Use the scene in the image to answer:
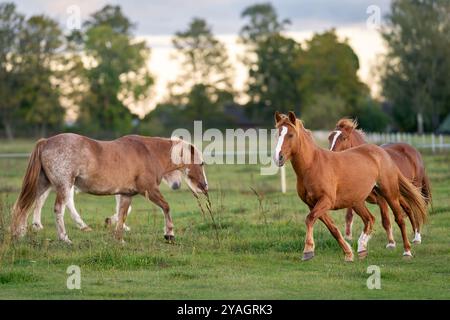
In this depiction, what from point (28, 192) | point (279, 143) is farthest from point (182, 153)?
point (279, 143)

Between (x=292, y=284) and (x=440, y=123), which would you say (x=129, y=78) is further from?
(x=292, y=284)

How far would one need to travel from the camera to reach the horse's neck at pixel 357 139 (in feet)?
43.6

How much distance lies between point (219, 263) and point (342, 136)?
3.47 m

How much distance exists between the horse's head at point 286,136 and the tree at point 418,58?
53337 millimetres

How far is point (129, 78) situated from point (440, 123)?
27365 millimetres

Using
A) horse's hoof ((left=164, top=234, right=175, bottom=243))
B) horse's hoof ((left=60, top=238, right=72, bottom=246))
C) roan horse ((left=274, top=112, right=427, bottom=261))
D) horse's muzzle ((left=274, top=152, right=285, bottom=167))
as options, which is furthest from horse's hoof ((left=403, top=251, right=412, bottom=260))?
horse's hoof ((left=60, top=238, right=72, bottom=246))

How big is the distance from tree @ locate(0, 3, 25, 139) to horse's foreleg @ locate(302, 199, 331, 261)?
2026 inches

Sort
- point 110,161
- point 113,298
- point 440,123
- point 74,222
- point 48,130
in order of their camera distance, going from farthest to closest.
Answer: point 440,123, point 48,130, point 74,222, point 110,161, point 113,298

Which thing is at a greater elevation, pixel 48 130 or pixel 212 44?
pixel 212 44

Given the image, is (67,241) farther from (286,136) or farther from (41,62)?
(41,62)

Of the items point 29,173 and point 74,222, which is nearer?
point 29,173

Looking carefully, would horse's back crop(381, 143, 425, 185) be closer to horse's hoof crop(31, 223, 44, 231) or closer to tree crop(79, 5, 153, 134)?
horse's hoof crop(31, 223, 44, 231)

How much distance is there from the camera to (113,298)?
28.1 ft
